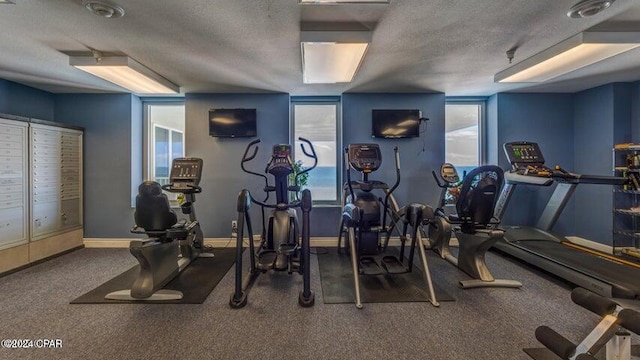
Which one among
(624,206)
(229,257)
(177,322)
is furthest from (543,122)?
(177,322)

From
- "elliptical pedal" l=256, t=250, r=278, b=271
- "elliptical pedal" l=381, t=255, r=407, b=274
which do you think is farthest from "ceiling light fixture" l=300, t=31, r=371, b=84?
"elliptical pedal" l=381, t=255, r=407, b=274

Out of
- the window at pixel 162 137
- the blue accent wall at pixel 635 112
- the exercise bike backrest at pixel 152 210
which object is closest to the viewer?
the exercise bike backrest at pixel 152 210

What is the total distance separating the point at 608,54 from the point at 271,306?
4188mm

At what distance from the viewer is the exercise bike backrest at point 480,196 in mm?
2982

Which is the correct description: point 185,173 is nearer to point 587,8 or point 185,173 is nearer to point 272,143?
point 272,143

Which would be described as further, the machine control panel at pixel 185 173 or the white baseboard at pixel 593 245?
the white baseboard at pixel 593 245

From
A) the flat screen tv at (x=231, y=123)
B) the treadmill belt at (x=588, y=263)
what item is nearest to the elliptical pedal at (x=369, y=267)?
the treadmill belt at (x=588, y=263)

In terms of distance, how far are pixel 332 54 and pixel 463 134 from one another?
3332mm

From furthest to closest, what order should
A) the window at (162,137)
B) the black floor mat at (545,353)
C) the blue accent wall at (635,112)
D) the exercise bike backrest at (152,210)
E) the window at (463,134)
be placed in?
the window at (463,134) → the window at (162,137) → the blue accent wall at (635,112) → the exercise bike backrest at (152,210) → the black floor mat at (545,353)

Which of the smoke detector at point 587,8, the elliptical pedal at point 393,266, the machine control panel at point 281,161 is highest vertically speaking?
the smoke detector at point 587,8

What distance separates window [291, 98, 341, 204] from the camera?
4.79 meters

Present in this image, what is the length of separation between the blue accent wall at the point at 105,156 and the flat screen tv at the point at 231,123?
1.45m

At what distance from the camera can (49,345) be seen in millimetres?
1997

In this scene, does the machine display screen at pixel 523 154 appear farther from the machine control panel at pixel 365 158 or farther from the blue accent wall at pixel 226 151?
the blue accent wall at pixel 226 151
